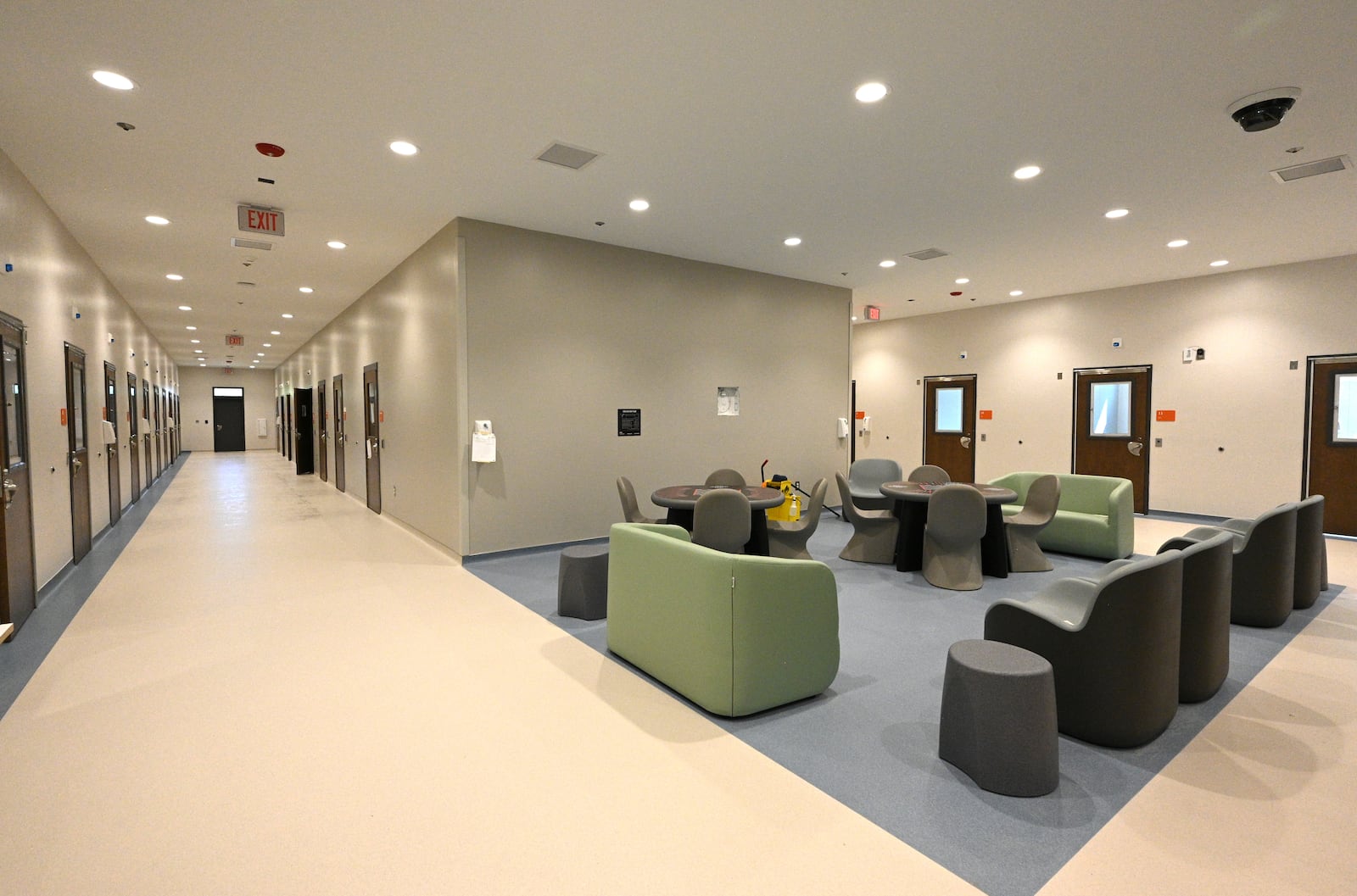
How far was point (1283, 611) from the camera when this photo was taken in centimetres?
436

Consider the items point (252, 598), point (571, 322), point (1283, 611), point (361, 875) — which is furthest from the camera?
point (571, 322)

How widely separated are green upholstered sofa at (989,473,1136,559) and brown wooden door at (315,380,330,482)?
40.3 ft

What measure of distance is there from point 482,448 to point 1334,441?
32.0 ft

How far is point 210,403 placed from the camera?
23.3m

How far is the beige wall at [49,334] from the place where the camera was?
4559 millimetres

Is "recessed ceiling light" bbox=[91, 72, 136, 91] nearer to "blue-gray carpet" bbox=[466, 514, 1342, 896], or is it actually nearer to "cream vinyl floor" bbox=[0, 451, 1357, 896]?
"cream vinyl floor" bbox=[0, 451, 1357, 896]

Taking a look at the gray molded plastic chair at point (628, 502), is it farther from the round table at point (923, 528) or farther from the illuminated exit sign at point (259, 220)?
the illuminated exit sign at point (259, 220)

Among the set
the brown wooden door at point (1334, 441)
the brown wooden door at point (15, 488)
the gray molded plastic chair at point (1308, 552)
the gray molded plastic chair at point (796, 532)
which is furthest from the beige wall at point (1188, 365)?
the brown wooden door at point (15, 488)

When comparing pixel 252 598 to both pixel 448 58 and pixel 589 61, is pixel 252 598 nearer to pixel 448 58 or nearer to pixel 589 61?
pixel 448 58

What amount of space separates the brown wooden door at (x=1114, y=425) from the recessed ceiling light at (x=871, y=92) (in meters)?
7.54

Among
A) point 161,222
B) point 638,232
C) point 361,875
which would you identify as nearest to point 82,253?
point 161,222

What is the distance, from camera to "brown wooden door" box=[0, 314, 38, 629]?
4.01 meters

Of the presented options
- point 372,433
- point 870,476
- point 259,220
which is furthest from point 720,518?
point 372,433

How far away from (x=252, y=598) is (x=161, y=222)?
12.9 ft
